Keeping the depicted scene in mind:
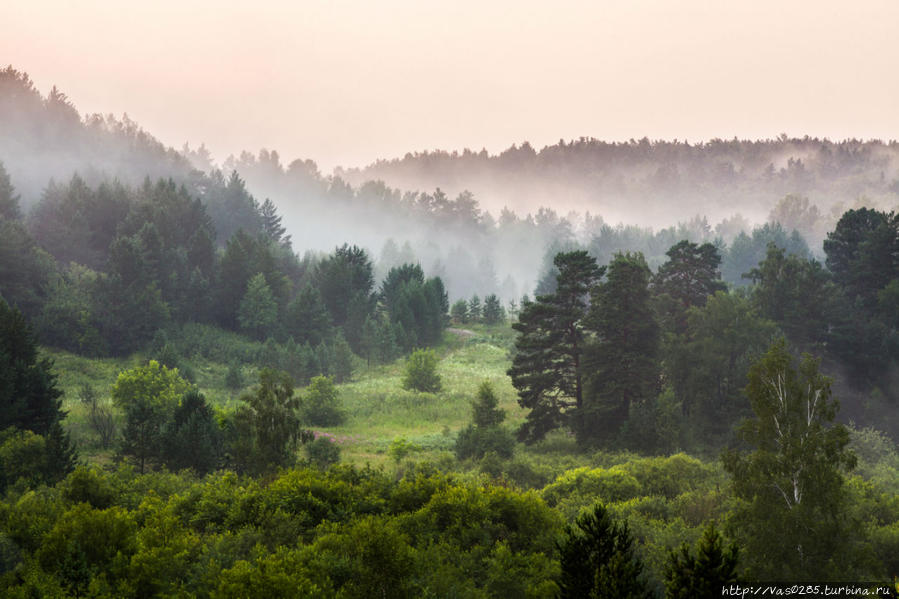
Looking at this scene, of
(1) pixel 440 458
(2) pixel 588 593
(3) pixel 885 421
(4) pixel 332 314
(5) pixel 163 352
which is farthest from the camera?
(4) pixel 332 314

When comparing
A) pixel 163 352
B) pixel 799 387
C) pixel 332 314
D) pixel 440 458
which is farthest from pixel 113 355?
pixel 799 387

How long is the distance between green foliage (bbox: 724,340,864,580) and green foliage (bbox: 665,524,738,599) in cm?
690

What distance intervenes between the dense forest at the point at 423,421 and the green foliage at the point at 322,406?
0.61 feet

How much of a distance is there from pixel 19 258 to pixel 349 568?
218ft

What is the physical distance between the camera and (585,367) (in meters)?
39.8

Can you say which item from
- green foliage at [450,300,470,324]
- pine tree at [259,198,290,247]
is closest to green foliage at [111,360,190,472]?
green foliage at [450,300,470,324]

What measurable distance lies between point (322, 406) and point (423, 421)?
7836 mm

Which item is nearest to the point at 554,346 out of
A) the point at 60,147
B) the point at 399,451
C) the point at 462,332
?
the point at 399,451

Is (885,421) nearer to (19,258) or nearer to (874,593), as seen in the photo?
(874,593)

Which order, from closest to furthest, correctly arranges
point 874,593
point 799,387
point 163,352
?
point 874,593
point 799,387
point 163,352

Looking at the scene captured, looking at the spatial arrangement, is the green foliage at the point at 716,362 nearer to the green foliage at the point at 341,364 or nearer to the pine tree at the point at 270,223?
the green foliage at the point at 341,364

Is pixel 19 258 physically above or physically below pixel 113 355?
above

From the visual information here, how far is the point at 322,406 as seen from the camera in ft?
152

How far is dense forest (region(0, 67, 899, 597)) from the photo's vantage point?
1520 cm
